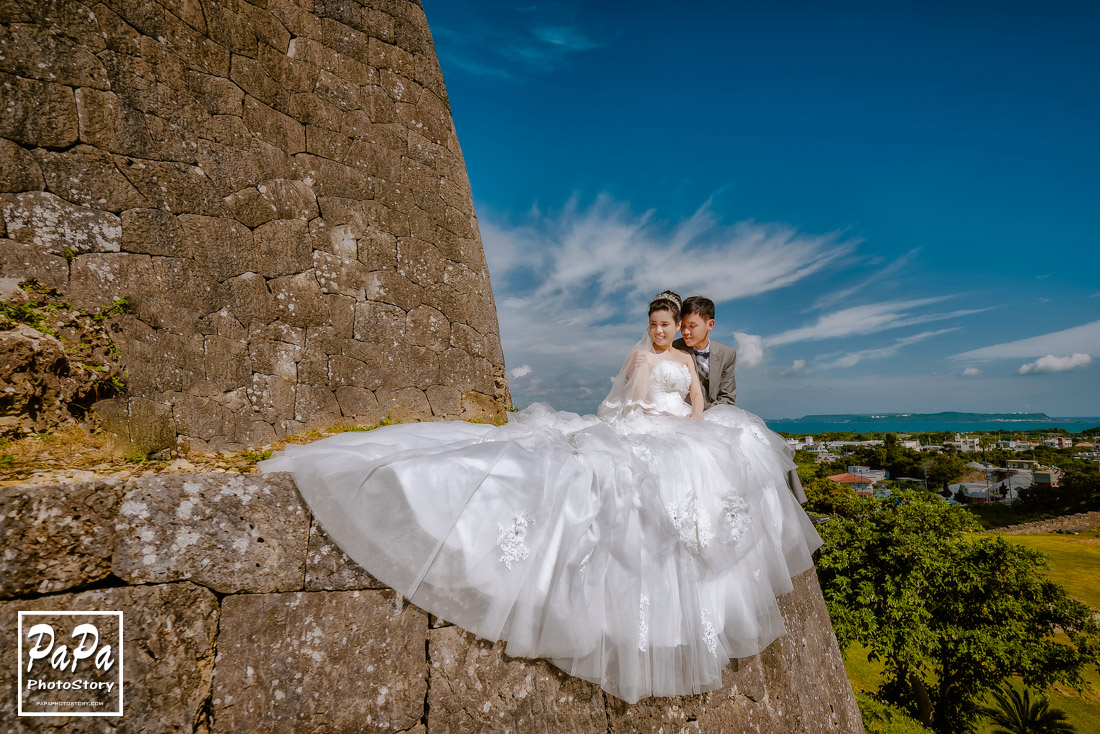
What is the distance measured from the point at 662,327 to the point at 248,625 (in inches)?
120

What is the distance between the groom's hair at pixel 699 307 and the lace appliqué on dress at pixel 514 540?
244cm

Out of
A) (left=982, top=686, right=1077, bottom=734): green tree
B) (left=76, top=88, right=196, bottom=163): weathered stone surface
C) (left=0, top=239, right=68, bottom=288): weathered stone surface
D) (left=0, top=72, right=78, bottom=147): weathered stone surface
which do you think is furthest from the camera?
(left=982, top=686, right=1077, bottom=734): green tree

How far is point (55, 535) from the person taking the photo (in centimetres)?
172

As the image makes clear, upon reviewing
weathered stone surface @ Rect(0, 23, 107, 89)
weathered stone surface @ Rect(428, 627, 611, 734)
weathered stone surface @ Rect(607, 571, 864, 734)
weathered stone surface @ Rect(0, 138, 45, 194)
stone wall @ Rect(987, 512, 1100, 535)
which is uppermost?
weathered stone surface @ Rect(0, 23, 107, 89)

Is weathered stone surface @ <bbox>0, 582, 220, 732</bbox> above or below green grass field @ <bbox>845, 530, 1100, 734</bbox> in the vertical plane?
above

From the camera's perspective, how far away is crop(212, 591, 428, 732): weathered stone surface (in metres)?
1.92

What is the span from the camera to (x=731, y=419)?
3357 mm

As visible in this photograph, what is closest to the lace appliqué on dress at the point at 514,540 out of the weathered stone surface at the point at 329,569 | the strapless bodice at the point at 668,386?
the weathered stone surface at the point at 329,569

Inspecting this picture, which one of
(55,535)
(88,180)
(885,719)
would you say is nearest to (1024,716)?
(885,719)

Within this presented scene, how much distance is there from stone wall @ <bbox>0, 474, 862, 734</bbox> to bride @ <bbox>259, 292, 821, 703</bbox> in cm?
17

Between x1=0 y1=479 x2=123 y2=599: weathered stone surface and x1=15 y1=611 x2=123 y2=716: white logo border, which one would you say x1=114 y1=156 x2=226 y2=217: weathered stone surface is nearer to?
x1=0 y1=479 x2=123 y2=599: weathered stone surface

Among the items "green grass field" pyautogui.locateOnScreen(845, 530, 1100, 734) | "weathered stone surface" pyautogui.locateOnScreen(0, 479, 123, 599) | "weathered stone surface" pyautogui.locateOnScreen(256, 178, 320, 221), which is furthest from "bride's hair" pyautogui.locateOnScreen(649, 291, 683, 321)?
"green grass field" pyautogui.locateOnScreen(845, 530, 1100, 734)

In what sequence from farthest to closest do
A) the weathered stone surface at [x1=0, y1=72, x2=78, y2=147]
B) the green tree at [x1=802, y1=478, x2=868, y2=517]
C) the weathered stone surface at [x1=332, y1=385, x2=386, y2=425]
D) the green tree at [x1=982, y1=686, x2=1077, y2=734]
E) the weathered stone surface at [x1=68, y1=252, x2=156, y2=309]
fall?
the green tree at [x1=802, y1=478, x2=868, y2=517] < the green tree at [x1=982, y1=686, x2=1077, y2=734] < the weathered stone surface at [x1=332, y1=385, x2=386, y2=425] < the weathered stone surface at [x1=68, y1=252, x2=156, y2=309] < the weathered stone surface at [x1=0, y1=72, x2=78, y2=147]

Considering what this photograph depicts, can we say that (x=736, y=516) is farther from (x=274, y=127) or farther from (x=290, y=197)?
(x=274, y=127)
